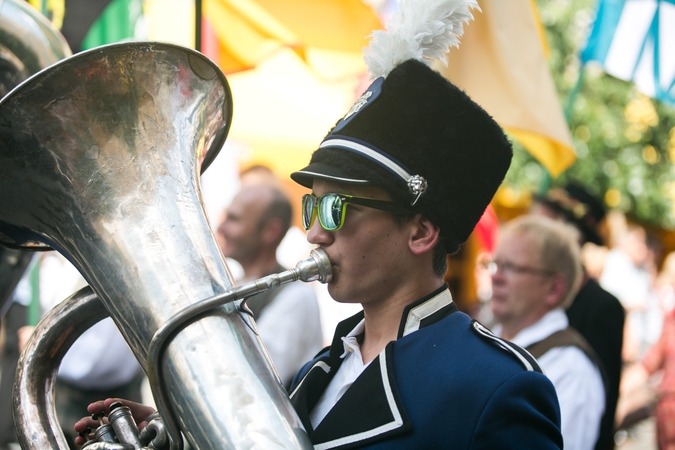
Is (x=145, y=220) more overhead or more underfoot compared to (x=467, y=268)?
more overhead

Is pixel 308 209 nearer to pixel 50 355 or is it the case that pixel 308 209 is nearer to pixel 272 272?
pixel 50 355

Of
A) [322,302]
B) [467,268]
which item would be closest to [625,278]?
[467,268]

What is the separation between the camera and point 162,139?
1799 millimetres

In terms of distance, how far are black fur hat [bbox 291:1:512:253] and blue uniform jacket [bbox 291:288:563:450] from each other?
0.27 metres

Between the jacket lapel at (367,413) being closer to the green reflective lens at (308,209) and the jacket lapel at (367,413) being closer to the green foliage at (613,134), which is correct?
the green reflective lens at (308,209)

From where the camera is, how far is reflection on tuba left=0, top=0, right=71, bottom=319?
2.86 meters

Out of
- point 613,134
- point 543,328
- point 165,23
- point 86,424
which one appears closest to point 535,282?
point 543,328

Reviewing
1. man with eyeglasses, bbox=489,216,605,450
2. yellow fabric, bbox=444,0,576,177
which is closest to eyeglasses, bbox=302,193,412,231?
man with eyeglasses, bbox=489,216,605,450

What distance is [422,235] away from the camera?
6.14ft

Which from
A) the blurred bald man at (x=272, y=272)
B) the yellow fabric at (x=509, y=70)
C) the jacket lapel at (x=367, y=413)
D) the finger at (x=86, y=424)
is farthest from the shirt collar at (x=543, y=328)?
the finger at (x=86, y=424)

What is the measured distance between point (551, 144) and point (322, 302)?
9.70 feet

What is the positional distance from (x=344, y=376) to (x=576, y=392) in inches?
63.3

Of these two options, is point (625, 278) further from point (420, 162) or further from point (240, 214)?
point (420, 162)

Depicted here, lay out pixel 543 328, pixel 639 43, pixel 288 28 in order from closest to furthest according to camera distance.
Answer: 1. pixel 543 328
2. pixel 288 28
3. pixel 639 43
